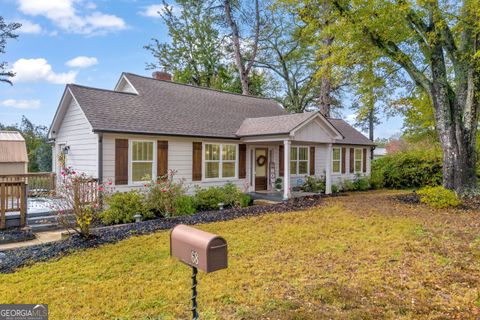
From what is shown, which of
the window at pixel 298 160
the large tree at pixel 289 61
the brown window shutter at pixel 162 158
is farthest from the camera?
the large tree at pixel 289 61

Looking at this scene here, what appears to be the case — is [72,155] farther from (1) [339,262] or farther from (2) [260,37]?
(2) [260,37]

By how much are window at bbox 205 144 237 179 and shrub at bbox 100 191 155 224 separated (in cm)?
348

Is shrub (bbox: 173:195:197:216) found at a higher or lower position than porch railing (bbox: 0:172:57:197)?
lower

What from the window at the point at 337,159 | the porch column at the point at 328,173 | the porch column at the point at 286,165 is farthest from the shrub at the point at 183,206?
the window at the point at 337,159

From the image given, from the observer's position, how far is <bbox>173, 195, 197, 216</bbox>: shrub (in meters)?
9.77

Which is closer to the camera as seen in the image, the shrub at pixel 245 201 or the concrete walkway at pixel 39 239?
the concrete walkway at pixel 39 239

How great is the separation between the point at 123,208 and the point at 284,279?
6.03 metres

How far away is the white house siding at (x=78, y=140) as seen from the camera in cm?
995

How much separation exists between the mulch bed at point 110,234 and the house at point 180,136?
199 centimetres

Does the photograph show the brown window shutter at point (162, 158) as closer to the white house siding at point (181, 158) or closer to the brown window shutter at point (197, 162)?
the white house siding at point (181, 158)

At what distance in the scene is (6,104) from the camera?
23875 mm

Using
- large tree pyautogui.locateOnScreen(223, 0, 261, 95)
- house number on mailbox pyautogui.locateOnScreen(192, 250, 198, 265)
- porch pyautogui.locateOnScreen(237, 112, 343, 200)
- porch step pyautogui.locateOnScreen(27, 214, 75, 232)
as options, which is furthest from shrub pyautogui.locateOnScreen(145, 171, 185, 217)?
large tree pyautogui.locateOnScreen(223, 0, 261, 95)

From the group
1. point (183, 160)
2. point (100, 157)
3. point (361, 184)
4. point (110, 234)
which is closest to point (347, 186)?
Answer: point (361, 184)

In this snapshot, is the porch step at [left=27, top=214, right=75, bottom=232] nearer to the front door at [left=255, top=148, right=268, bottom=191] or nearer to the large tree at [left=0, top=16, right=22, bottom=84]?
the front door at [left=255, top=148, right=268, bottom=191]
